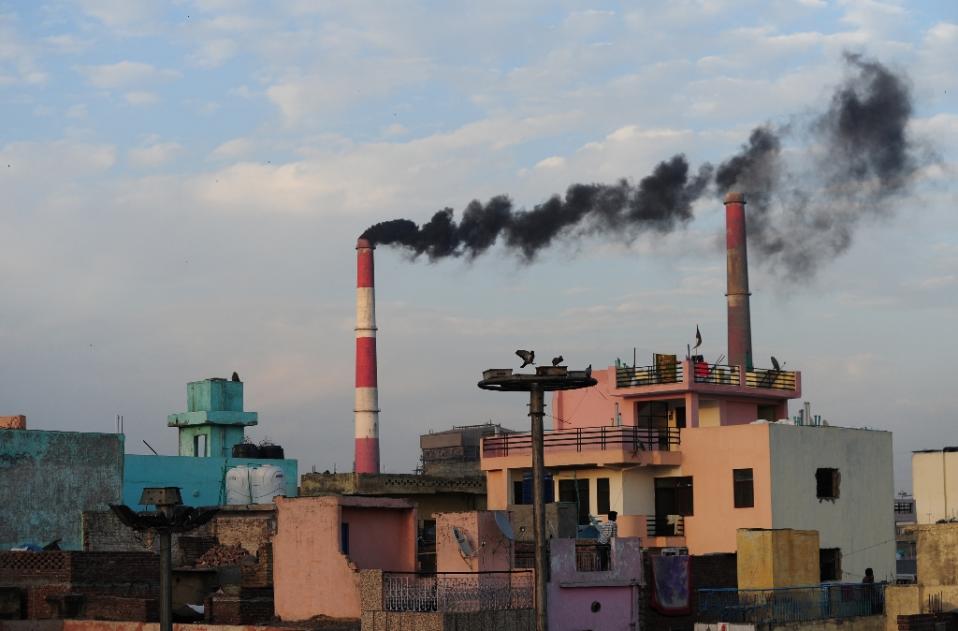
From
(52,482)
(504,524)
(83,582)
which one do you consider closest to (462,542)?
(504,524)

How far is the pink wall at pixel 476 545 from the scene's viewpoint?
33.5 meters

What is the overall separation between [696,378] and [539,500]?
2701 centimetres

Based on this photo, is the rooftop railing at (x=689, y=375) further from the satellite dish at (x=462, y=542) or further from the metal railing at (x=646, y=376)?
the satellite dish at (x=462, y=542)

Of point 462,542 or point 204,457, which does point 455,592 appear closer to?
point 462,542

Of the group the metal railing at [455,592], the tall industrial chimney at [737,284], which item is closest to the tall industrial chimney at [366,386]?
the tall industrial chimney at [737,284]

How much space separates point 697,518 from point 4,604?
70.8 feet

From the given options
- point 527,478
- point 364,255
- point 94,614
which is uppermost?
point 364,255

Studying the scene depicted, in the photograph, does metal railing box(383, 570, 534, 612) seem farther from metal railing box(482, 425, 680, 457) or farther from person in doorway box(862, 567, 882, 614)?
metal railing box(482, 425, 680, 457)

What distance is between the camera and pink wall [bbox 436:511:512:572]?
33.5 m

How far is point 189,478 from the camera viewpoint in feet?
212

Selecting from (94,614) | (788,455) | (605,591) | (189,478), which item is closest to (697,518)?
(788,455)

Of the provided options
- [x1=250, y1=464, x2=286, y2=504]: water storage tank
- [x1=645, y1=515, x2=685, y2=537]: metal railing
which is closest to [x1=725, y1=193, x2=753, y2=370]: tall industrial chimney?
[x1=645, y1=515, x2=685, y2=537]: metal railing

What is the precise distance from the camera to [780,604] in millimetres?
36438

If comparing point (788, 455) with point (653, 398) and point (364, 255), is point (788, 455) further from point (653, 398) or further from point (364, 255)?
point (364, 255)
